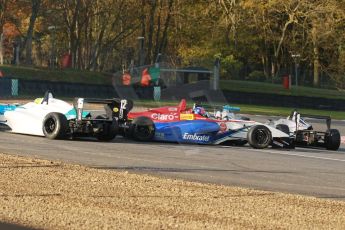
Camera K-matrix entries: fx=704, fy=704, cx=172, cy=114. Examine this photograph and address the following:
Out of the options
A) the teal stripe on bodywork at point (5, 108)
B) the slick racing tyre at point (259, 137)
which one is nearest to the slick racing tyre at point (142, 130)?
the slick racing tyre at point (259, 137)

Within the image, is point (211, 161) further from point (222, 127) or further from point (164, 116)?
point (164, 116)

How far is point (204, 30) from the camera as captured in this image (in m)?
57.8

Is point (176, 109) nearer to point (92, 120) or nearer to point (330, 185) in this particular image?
point (92, 120)

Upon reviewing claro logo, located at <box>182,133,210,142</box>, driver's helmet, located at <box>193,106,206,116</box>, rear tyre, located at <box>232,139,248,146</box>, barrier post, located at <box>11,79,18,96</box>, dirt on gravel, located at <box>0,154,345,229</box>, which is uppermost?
barrier post, located at <box>11,79,18,96</box>

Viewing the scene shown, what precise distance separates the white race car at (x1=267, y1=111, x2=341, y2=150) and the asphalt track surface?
1.30 feet

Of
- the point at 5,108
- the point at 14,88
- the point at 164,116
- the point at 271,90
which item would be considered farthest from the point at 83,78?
the point at 164,116

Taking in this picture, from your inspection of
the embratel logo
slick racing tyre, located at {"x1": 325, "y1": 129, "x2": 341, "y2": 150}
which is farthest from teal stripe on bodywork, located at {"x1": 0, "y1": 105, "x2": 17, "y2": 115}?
slick racing tyre, located at {"x1": 325, "y1": 129, "x2": 341, "y2": 150}

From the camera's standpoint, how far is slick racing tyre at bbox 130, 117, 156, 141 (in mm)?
17703

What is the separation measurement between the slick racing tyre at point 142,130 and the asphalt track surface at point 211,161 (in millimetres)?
309

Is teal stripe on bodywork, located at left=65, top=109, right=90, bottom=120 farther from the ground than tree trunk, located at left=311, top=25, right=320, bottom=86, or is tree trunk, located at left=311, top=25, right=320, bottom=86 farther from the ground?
tree trunk, located at left=311, top=25, right=320, bottom=86

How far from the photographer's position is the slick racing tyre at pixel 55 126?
16578 mm

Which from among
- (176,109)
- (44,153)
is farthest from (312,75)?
(44,153)

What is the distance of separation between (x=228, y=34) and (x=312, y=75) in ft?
45.7

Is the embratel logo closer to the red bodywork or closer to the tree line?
the red bodywork
